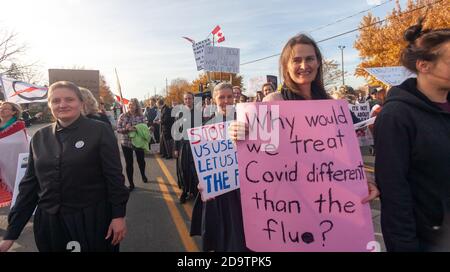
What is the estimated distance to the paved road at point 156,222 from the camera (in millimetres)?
3508

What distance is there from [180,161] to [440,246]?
13.9 ft

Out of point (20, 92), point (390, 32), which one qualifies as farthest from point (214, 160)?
point (390, 32)

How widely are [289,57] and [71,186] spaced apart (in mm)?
1655

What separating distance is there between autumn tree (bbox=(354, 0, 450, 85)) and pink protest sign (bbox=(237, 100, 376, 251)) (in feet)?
50.9

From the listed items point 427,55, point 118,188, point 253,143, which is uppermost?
point 427,55

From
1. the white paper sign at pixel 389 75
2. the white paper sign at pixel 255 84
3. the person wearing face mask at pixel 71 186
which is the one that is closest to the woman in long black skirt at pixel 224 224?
the person wearing face mask at pixel 71 186

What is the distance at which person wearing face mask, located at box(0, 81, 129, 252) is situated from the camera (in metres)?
1.96

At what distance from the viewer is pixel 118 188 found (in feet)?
6.81

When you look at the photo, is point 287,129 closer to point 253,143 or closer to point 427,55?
point 253,143

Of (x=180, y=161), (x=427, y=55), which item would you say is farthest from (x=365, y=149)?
(x=427, y=55)

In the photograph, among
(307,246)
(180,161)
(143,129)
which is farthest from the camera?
(143,129)

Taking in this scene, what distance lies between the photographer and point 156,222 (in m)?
4.25

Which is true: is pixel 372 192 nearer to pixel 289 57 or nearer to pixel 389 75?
pixel 289 57

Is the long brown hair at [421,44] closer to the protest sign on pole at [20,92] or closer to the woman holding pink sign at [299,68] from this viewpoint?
the woman holding pink sign at [299,68]
